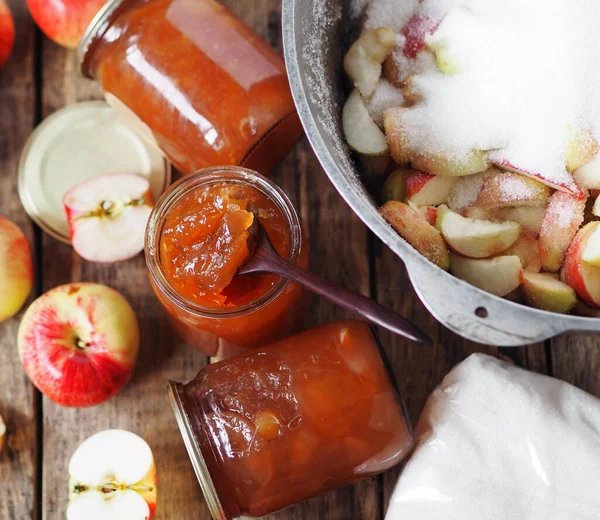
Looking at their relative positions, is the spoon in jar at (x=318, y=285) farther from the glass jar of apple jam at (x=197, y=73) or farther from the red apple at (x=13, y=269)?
the red apple at (x=13, y=269)

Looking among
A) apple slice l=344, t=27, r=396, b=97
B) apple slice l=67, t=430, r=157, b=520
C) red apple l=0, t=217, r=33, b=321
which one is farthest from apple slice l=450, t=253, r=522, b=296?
red apple l=0, t=217, r=33, b=321

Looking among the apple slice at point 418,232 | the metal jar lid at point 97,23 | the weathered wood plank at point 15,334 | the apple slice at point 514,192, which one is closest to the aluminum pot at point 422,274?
the apple slice at point 418,232

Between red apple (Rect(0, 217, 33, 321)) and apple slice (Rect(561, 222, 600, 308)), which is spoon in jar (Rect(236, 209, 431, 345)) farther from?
red apple (Rect(0, 217, 33, 321))

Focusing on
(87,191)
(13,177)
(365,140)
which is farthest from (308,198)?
(13,177)

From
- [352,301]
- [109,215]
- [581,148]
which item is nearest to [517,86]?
[581,148]

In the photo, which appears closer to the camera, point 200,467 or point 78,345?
point 200,467

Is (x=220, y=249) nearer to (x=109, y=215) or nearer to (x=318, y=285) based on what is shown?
(x=318, y=285)
